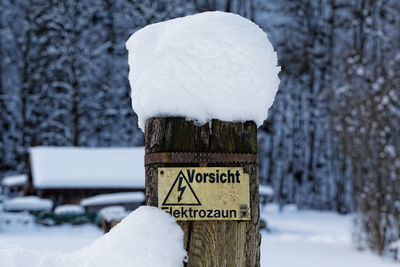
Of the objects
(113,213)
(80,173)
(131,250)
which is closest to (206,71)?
(131,250)

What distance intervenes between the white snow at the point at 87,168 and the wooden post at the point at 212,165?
17667 mm

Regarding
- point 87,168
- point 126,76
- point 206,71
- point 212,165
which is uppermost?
point 126,76

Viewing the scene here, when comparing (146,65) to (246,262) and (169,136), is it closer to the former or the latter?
(169,136)

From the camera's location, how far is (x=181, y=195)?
6.46 ft

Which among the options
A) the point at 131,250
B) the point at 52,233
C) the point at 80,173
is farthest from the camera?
the point at 80,173

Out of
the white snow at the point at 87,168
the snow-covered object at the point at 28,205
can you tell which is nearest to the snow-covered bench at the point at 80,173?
the white snow at the point at 87,168

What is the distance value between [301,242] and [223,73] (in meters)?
10.1

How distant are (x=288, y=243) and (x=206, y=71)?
9.87 m

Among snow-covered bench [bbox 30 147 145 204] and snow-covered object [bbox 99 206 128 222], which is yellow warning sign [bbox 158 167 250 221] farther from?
snow-covered bench [bbox 30 147 145 204]

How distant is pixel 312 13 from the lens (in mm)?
26938

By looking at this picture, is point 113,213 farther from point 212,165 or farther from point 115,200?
point 212,165

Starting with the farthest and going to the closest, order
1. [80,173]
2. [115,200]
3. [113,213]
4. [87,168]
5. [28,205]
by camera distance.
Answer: [87,168], [80,173], [115,200], [28,205], [113,213]

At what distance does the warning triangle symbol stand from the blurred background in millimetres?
23045

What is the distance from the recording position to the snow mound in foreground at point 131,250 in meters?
1.82
